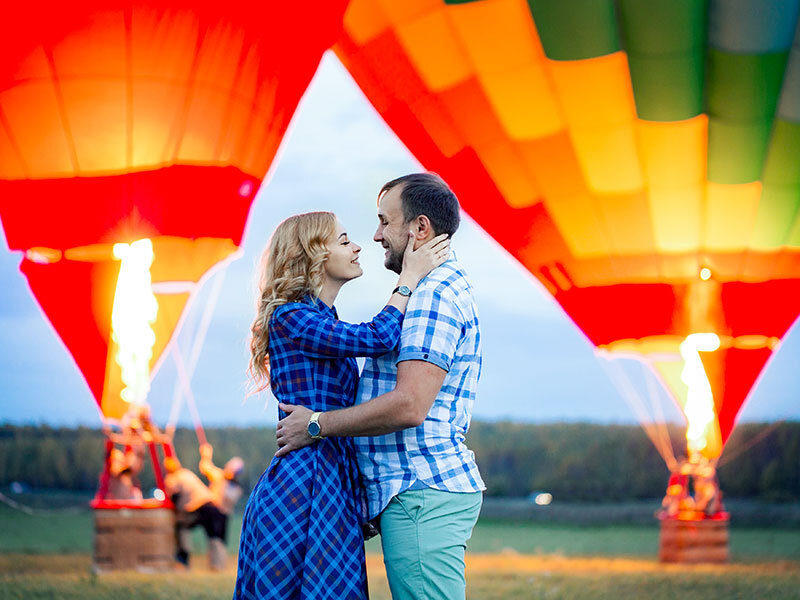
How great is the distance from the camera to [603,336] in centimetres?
723

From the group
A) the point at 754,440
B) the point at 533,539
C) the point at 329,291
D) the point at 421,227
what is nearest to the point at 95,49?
the point at 329,291

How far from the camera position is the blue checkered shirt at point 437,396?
1.86m

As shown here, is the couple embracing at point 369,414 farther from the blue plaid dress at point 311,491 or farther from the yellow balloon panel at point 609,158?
the yellow balloon panel at point 609,158

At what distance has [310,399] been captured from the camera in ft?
6.43

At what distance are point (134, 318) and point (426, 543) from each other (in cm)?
423

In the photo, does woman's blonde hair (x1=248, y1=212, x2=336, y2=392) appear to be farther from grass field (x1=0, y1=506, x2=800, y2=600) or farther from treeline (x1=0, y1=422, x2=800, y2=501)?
treeline (x1=0, y1=422, x2=800, y2=501)

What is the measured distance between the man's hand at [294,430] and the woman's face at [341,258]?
0.28 meters

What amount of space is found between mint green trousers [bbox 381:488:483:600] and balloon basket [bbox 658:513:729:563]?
5712mm

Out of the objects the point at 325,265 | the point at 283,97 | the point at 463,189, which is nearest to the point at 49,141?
the point at 283,97

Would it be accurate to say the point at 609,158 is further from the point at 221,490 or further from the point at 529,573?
the point at 221,490

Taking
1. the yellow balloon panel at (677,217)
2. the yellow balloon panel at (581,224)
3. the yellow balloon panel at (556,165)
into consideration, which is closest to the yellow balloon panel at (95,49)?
the yellow balloon panel at (556,165)

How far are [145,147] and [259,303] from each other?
3667 mm

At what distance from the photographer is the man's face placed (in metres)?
2.00

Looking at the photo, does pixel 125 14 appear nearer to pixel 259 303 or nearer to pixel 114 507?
pixel 114 507
